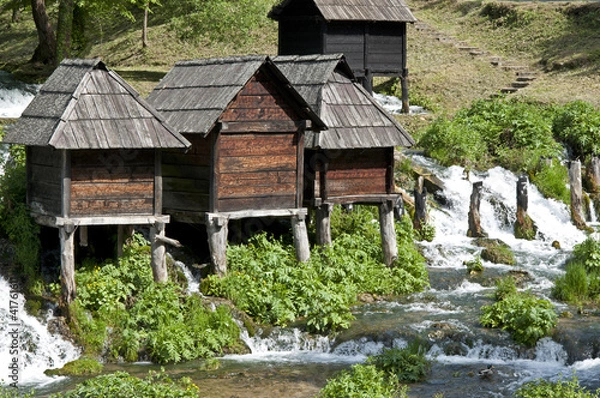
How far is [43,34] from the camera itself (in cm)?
3756

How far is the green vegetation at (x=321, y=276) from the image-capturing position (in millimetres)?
21438

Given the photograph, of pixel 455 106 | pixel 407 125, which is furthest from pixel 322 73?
pixel 455 106

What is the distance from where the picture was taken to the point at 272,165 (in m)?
22.9

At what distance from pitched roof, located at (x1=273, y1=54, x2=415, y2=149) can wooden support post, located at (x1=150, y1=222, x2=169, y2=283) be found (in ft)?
12.8

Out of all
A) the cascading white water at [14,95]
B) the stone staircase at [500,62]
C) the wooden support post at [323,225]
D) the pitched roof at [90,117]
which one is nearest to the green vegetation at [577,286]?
the wooden support post at [323,225]

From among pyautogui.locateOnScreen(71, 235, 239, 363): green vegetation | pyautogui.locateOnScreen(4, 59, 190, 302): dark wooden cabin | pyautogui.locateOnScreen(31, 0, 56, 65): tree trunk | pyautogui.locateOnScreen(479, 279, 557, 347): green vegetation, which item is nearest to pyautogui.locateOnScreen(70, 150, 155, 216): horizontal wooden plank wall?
pyautogui.locateOnScreen(4, 59, 190, 302): dark wooden cabin

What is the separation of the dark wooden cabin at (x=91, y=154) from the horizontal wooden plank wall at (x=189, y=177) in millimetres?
1374

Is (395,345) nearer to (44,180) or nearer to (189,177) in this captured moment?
(189,177)

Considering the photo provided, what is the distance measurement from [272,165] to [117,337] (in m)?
4.85

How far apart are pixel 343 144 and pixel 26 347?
25.0 feet

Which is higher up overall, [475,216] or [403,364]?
[475,216]

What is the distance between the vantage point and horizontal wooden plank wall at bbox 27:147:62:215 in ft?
67.5

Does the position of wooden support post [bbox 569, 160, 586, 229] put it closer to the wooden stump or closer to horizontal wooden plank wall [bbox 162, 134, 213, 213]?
the wooden stump

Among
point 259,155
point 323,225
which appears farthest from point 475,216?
point 259,155
